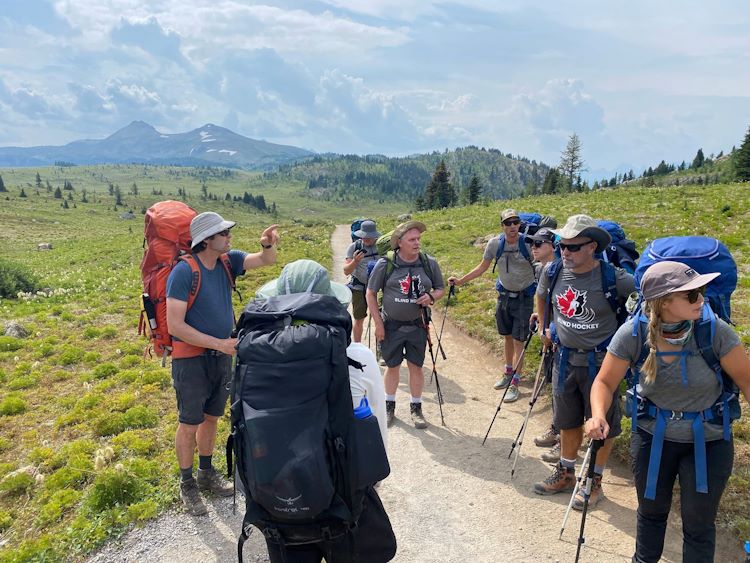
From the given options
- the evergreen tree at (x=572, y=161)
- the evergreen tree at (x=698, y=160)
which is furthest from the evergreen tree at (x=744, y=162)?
the evergreen tree at (x=698, y=160)

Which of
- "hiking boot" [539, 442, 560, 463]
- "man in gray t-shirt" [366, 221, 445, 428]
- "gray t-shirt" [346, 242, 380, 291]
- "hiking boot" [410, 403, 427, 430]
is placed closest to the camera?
"hiking boot" [539, 442, 560, 463]

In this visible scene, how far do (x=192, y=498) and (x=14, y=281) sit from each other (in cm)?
1921

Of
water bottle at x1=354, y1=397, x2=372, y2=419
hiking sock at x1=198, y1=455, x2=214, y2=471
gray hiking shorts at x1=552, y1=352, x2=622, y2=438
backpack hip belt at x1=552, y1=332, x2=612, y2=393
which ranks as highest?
water bottle at x1=354, y1=397, x2=372, y2=419

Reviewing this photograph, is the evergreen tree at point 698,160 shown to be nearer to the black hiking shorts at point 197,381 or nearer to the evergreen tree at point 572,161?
the evergreen tree at point 572,161

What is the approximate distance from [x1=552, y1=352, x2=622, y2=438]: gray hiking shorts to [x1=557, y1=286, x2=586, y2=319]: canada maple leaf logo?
0.61 metres

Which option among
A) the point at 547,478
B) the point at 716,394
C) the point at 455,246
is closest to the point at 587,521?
the point at 547,478

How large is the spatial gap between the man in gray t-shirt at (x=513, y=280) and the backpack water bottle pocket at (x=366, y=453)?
6.03 meters

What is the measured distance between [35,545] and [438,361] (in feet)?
26.9

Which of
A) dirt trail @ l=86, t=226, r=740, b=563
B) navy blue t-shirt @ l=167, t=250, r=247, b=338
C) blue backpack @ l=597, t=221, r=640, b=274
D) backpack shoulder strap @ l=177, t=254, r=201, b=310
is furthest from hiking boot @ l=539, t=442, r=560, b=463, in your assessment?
backpack shoulder strap @ l=177, t=254, r=201, b=310

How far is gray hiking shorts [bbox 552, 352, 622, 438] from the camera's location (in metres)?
5.68

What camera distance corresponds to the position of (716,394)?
146 inches

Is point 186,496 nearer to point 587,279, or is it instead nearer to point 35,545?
point 35,545

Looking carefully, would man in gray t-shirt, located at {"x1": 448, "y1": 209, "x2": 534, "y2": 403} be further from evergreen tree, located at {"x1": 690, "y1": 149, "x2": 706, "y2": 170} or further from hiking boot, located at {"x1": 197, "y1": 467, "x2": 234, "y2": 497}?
evergreen tree, located at {"x1": 690, "y1": 149, "x2": 706, "y2": 170}

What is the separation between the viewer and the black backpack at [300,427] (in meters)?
2.73
